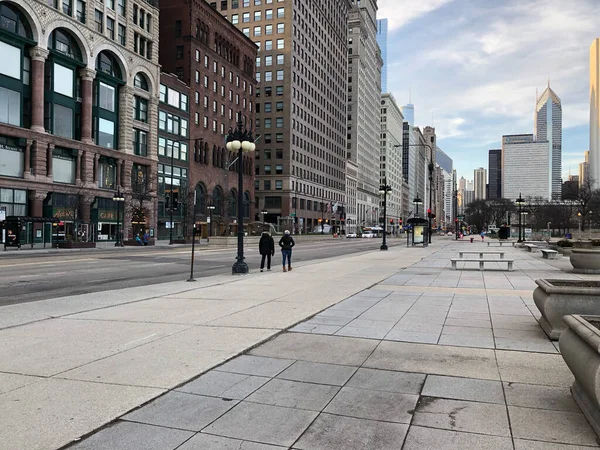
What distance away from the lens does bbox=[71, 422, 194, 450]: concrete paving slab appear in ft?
12.4

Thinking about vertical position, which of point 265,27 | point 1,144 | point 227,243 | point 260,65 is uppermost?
point 265,27

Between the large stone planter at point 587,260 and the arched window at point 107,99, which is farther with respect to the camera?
the arched window at point 107,99

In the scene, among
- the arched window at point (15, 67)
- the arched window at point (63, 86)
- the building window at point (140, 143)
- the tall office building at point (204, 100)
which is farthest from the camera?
the tall office building at point (204, 100)

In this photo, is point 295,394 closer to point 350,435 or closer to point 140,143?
point 350,435

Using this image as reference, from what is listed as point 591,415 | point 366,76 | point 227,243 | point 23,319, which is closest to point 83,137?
point 227,243

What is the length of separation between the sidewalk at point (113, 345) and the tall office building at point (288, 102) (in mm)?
83076

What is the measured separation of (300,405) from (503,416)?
6.04 ft

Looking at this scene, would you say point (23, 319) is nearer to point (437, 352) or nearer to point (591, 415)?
point (437, 352)


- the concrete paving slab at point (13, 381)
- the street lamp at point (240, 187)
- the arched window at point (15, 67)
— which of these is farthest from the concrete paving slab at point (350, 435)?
the arched window at point (15, 67)

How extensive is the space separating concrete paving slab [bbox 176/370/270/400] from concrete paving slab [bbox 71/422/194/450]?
2.94 feet

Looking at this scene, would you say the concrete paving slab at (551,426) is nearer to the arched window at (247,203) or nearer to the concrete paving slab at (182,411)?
the concrete paving slab at (182,411)

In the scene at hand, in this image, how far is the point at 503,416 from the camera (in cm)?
436

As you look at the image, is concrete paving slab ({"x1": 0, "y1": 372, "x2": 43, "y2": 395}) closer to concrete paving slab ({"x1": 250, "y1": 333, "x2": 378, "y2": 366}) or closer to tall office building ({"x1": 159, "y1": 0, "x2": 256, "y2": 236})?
concrete paving slab ({"x1": 250, "y1": 333, "x2": 378, "y2": 366})

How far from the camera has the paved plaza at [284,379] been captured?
3973 mm
